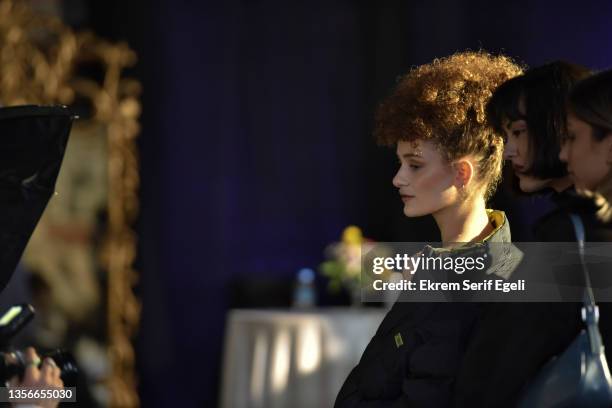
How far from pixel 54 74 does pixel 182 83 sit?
976 millimetres

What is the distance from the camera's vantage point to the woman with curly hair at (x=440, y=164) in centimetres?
190

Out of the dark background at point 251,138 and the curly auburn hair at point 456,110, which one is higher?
the dark background at point 251,138

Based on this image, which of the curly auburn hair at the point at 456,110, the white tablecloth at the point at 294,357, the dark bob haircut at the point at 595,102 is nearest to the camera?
the dark bob haircut at the point at 595,102

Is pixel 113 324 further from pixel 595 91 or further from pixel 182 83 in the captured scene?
pixel 595 91

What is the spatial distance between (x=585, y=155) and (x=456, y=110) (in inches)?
18.3

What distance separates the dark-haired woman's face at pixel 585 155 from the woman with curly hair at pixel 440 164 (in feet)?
1.27

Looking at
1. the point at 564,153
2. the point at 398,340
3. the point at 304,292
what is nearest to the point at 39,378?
the point at 398,340

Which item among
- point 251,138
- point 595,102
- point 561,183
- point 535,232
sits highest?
point 251,138

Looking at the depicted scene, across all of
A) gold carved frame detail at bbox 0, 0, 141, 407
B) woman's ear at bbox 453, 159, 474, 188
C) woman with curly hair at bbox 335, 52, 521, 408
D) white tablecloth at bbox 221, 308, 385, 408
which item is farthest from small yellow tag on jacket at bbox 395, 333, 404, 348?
gold carved frame detail at bbox 0, 0, 141, 407

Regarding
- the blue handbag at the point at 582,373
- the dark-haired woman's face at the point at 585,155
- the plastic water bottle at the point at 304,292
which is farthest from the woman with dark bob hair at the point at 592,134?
the plastic water bottle at the point at 304,292

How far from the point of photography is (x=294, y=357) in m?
5.46

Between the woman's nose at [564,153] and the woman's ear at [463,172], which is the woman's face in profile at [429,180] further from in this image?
the woman's nose at [564,153]

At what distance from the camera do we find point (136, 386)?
22.8 feet

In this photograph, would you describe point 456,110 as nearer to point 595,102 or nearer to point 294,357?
point 595,102
